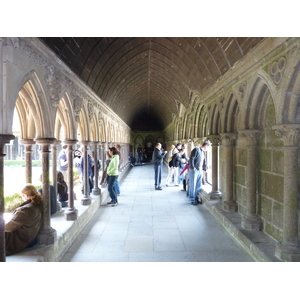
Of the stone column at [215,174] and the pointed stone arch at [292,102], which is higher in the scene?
the pointed stone arch at [292,102]

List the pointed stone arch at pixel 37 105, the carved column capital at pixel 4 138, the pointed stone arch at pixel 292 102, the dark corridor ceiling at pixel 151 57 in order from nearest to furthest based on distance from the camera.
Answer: the carved column capital at pixel 4 138
the pointed stone arch at pixel 292 102
the pointed stone arch at pixel 37 105
the dark corridor ceiling at pixel 151 57

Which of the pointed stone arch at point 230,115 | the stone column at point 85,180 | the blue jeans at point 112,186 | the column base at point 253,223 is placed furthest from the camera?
the blue jeans at point 112,186

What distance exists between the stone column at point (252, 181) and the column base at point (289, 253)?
1.13 meters

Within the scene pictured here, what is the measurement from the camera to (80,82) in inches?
222

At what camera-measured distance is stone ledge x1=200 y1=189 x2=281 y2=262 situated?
3457mm

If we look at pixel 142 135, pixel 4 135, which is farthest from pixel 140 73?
pixel 142 135

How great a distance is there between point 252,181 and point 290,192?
124cm

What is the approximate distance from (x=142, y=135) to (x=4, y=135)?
2441cm

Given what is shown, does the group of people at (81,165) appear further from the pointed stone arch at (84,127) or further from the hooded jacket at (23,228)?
the hooded jacket at (23,228)

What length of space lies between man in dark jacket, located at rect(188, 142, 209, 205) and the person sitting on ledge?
4.20m

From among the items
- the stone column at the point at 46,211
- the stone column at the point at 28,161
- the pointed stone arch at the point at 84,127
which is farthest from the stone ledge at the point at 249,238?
the stone column at the point at 28,161

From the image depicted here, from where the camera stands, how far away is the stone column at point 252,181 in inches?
171

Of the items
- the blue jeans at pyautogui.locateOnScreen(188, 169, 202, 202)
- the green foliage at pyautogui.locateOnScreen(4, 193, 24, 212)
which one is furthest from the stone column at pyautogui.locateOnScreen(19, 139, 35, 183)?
the blue jeans at pyautogui.locateOnScreen(188, 169, 202, 202)

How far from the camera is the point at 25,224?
338cm
